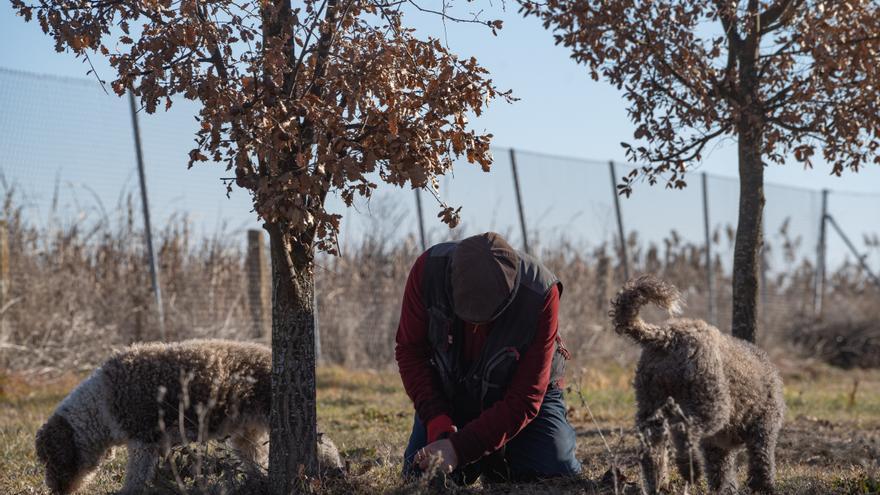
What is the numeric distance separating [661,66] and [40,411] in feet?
19.7

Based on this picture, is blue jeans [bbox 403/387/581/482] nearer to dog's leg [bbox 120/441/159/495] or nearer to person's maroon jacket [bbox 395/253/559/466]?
person's maroon jacket [bbox 395/253/559/466]

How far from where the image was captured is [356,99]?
13.8ft

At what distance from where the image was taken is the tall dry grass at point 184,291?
1056cm

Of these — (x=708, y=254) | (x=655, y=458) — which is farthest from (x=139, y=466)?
(x=708, y=254)

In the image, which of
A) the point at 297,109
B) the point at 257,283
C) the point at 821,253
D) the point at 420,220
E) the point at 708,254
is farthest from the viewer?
the point at 821,253

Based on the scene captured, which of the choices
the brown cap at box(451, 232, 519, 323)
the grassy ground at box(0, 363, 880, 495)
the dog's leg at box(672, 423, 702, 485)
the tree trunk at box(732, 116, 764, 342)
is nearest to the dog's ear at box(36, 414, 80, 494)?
the grassy ground at box(0, 363, 880, 495)

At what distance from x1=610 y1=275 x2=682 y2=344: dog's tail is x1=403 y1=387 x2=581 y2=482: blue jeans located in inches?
22.9

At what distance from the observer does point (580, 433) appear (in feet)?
26.5

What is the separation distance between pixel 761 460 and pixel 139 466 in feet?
11.6

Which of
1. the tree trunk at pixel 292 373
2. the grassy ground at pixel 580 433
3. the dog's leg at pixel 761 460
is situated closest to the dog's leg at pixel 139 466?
the grassy ground at pixel 580 433

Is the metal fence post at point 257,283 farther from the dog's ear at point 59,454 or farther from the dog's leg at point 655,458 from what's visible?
the dog's leg at point 655,458

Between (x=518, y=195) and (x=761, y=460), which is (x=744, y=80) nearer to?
(x=761, y=460)

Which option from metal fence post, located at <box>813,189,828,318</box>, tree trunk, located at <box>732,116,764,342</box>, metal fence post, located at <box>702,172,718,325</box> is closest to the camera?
tree trunk, located at <box>732,116,764,342</box>

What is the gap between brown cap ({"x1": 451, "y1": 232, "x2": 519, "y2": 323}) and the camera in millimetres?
4672
